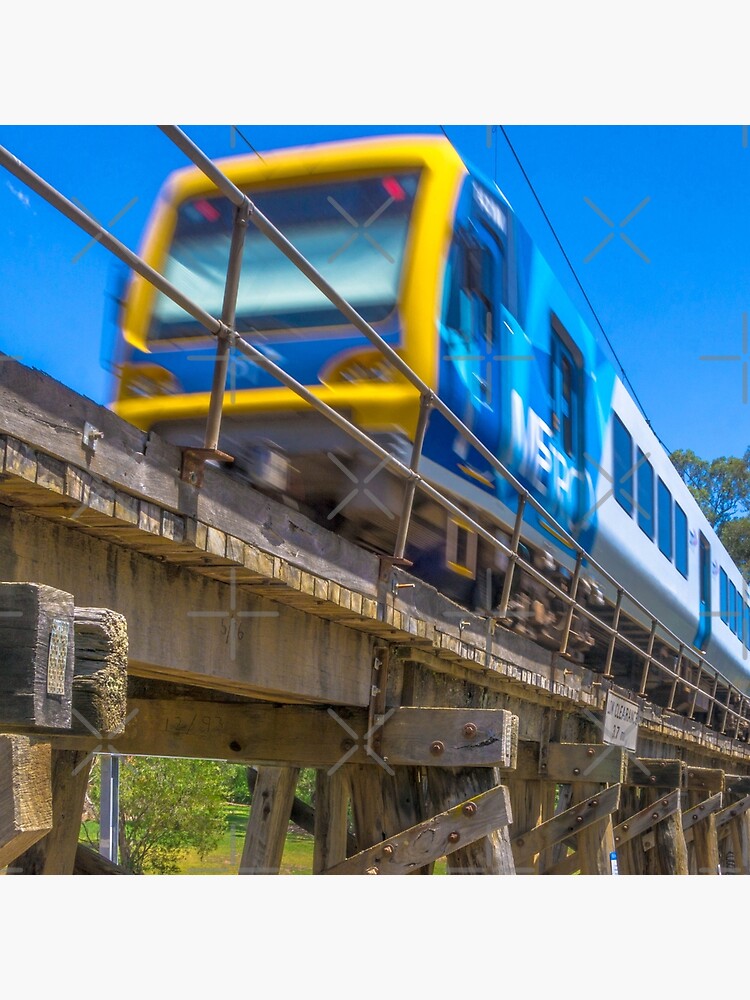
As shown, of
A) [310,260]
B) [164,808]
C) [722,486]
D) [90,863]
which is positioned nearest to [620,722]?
[90,863]

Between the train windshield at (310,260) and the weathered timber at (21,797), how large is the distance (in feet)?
12.1

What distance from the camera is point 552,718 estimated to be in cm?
659

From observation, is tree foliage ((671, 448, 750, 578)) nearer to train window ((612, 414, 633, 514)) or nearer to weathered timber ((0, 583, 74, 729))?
train window ((612, 414, 633, 514))

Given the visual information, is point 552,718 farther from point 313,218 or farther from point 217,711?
point 313,218

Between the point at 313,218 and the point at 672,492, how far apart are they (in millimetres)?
5589

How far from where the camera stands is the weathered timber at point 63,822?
14.5ft

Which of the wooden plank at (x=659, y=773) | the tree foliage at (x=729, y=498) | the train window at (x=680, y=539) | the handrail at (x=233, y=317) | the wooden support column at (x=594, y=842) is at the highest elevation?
the tree foliage at (x=729, y=498)

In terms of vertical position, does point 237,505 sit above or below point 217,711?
above

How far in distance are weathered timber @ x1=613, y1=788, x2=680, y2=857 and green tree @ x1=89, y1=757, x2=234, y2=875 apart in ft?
48.1

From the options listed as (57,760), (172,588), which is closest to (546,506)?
(57,760)

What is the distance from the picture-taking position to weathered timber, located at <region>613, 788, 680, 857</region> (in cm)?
882

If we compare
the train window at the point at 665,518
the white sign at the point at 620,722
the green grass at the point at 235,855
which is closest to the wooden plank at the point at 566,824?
the white sign at the point at 620,722

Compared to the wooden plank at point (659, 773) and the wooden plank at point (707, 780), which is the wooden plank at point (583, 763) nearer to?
the wooden plank at point (659, 773)

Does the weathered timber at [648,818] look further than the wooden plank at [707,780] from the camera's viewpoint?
No
